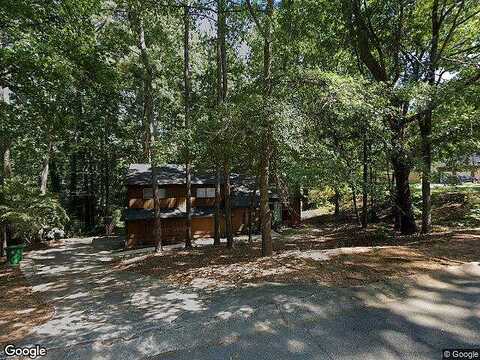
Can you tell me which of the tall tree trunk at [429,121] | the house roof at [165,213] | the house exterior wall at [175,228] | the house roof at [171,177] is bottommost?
the house exterior wall at [175,228]

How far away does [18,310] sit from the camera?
8.48m

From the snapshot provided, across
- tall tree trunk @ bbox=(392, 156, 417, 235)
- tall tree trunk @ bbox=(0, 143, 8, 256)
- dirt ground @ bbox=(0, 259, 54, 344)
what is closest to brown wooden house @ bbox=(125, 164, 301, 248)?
tall tree trunk @ bbox=(0, 143, 8, 256)

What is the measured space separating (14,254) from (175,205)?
10877 millimetres

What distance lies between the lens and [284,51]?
42.7 feet

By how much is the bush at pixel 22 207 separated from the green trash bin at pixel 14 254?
1.43m

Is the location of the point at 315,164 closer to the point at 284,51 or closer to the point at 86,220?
the point at 284,51

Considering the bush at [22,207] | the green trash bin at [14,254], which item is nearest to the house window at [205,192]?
the bush at [22,207]

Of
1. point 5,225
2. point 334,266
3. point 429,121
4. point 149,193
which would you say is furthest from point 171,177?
point 334,266

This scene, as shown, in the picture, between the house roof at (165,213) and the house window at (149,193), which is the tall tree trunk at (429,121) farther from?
the house window at (149,193)

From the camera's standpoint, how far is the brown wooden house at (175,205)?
2245 cm

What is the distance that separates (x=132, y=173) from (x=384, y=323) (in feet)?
69.3

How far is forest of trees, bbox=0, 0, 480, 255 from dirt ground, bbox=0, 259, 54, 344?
204 inches

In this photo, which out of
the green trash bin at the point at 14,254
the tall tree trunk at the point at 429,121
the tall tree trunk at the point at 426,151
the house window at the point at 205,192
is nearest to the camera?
the tall tree trunk at the point at 426,151

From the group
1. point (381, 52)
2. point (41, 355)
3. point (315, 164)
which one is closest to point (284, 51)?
point (381, 52)
